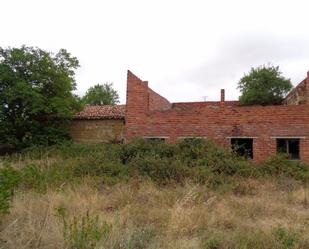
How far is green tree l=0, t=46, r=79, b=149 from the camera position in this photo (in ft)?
65.0

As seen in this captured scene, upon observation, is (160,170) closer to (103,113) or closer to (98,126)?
(98,126)

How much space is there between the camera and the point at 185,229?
609cm

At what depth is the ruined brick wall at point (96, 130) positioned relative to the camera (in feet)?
76.4

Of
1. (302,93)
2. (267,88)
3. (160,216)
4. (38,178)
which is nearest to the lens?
(160,216)

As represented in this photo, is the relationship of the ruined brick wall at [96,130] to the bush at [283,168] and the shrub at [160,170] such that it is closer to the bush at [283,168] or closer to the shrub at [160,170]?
the shrub at [160,170]

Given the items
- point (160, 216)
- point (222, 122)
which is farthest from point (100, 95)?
point (160, 216)

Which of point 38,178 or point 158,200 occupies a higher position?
point 38,178

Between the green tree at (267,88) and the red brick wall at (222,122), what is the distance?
1094cm

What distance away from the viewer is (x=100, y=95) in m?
44.7

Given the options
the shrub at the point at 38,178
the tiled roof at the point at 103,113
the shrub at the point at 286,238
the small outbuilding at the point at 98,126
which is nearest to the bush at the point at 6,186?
the shrub at the point at 38,178

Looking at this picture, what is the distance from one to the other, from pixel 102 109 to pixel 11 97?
7.26 m

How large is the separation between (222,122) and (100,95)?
30831 millimetres

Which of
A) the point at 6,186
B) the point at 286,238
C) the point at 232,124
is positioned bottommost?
the point at 286,238

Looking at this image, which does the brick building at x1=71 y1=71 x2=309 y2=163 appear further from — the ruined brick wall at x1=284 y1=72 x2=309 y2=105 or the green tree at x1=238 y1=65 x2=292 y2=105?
the green tree at x1=238 y1=65 x2=292 y2=105
